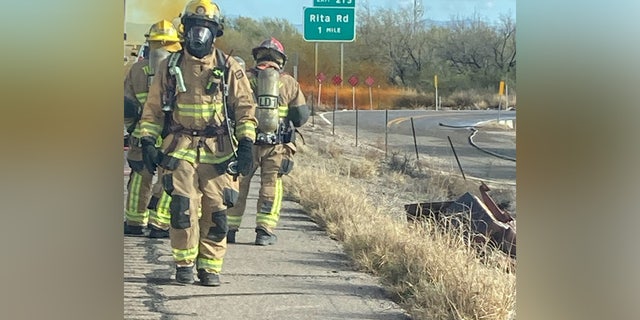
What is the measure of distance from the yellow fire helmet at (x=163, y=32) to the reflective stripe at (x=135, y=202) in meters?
0.63

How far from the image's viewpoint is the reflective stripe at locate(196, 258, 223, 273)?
3.59m

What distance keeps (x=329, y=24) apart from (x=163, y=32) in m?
0.77

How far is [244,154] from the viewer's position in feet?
11.8

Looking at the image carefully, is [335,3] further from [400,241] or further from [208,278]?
[208,278]

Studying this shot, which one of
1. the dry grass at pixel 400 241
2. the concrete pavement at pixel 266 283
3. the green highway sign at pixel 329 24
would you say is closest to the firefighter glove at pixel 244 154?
the concrete pavement at pixel 266 283

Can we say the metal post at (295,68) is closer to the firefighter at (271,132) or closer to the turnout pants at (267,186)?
the firefighter at (271,132)
